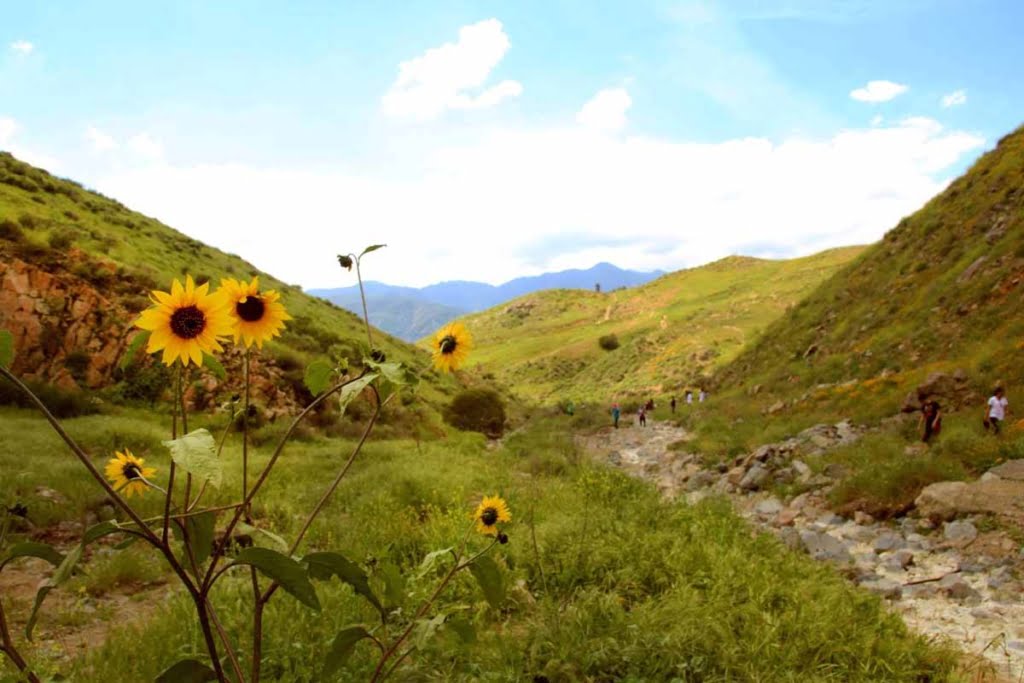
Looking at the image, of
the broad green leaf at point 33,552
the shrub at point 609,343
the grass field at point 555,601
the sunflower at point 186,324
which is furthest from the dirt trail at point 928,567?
the shrub at point 609,343

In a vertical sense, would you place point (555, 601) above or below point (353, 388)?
below

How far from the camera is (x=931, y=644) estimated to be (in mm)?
4910

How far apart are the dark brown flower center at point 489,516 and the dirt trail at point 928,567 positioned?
14.3ft

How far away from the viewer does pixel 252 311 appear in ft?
6.75

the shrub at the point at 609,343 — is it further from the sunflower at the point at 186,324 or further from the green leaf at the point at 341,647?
the sunflower at the point at 186,324

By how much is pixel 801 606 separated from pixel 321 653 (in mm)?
4129

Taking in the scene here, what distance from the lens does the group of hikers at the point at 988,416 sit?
34.4ft

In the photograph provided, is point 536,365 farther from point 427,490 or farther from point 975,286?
point 427,490

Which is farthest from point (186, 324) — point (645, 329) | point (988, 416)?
point (645, 329)

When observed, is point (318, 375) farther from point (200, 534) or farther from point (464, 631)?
point (464, 631)

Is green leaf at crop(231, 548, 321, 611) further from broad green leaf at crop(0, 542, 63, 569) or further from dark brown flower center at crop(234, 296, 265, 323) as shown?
dark brown flower center at crop(234, 296, 265, 323)

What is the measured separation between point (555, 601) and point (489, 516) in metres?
2.39

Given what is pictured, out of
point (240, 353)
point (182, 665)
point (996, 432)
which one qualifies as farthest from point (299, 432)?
point (996, 432)

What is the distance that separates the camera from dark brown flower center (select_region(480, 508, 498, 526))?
3021mm
